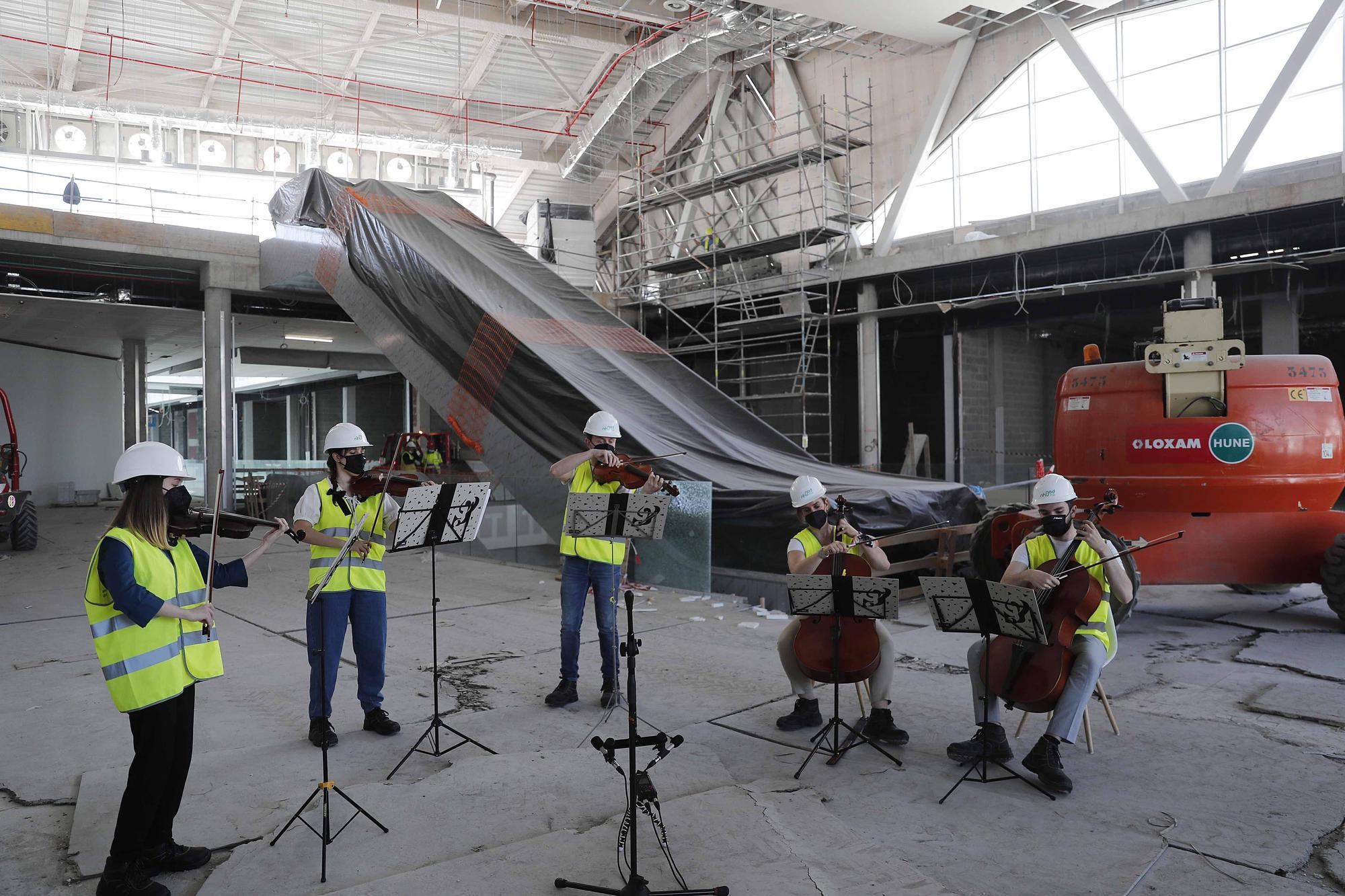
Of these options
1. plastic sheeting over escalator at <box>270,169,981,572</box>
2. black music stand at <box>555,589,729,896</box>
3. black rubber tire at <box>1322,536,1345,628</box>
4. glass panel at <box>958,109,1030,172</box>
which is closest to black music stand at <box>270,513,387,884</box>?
black music stand at <box>555,589,729,896</box>

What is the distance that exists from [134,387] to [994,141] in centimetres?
2041

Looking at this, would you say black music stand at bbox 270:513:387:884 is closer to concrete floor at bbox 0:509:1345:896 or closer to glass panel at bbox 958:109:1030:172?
→ concrete floor at bbox 0:509:1345:896

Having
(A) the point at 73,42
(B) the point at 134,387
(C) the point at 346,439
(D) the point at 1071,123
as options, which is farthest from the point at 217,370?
(D) the point at 1071,123

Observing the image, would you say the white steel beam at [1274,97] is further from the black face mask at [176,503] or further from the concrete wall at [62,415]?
the concrete wall at [62,415]

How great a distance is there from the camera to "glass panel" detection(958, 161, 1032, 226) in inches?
617

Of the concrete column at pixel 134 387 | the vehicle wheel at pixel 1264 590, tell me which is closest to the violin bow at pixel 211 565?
the vehicle wheel at pixel 1264 590

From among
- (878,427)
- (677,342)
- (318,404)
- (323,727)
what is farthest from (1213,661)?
(318,404)

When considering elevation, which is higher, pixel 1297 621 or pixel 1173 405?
pixel 1173 405

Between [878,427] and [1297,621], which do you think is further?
[878,427]

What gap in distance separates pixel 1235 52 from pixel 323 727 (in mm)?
15155

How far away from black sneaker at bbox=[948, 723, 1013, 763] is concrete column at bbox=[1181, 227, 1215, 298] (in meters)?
10.7

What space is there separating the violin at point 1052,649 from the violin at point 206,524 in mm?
3457

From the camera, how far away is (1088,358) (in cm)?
834

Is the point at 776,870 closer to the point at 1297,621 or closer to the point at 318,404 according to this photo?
the point at 1297,621
